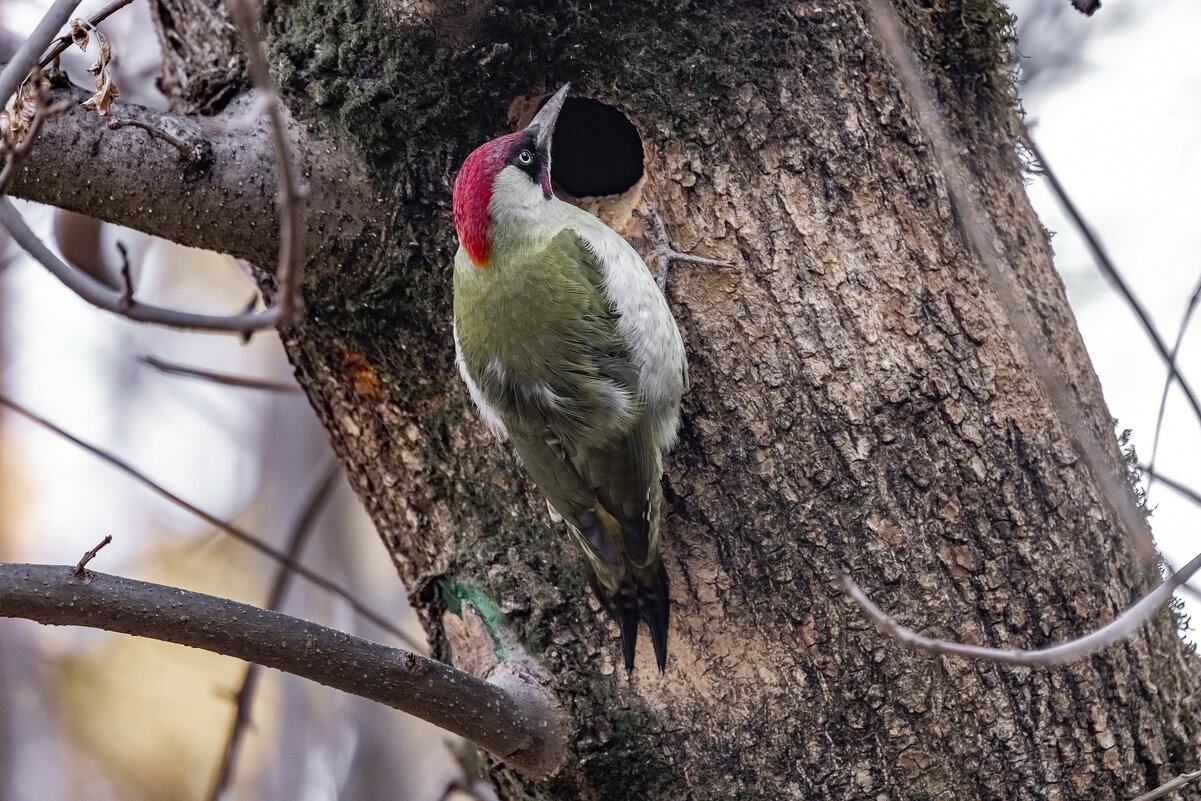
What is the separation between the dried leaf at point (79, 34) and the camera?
1.99 metres

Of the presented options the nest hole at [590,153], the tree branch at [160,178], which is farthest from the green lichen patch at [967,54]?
the tree branch at [160,178]

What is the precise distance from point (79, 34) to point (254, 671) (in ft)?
5.71

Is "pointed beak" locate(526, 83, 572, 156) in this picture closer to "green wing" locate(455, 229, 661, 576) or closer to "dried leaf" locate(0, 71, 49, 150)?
"green wing" locate(455, 229, 661, 576)

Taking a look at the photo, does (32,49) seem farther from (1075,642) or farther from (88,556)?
(1075,642)

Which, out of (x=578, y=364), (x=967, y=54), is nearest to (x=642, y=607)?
(x=578, y=364)

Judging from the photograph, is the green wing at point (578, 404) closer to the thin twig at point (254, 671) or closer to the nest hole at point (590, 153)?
the nest hole at point (590, 153)

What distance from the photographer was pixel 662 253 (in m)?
2.45

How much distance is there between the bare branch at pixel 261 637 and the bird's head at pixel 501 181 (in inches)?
41.6

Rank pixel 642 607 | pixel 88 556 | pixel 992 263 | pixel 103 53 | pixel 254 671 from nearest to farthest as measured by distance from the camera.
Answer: pixel 88 556 < pixel 992 263 < pixel 103 53 < pixel 642 607 < pixel 254 671

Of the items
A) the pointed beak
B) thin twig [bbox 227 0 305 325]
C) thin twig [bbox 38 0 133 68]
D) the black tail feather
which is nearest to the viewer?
thin twig [bbox 227 0 305 325]

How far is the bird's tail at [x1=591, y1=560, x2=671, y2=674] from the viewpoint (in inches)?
91.7

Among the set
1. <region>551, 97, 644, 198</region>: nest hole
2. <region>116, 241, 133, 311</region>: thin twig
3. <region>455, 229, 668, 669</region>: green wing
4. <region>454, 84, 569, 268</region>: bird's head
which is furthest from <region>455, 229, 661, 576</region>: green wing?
<region>116, 241, 133, 311</region>: thin twig

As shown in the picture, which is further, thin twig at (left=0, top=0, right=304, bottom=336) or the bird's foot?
the bird's foot

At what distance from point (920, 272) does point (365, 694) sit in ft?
4.89
